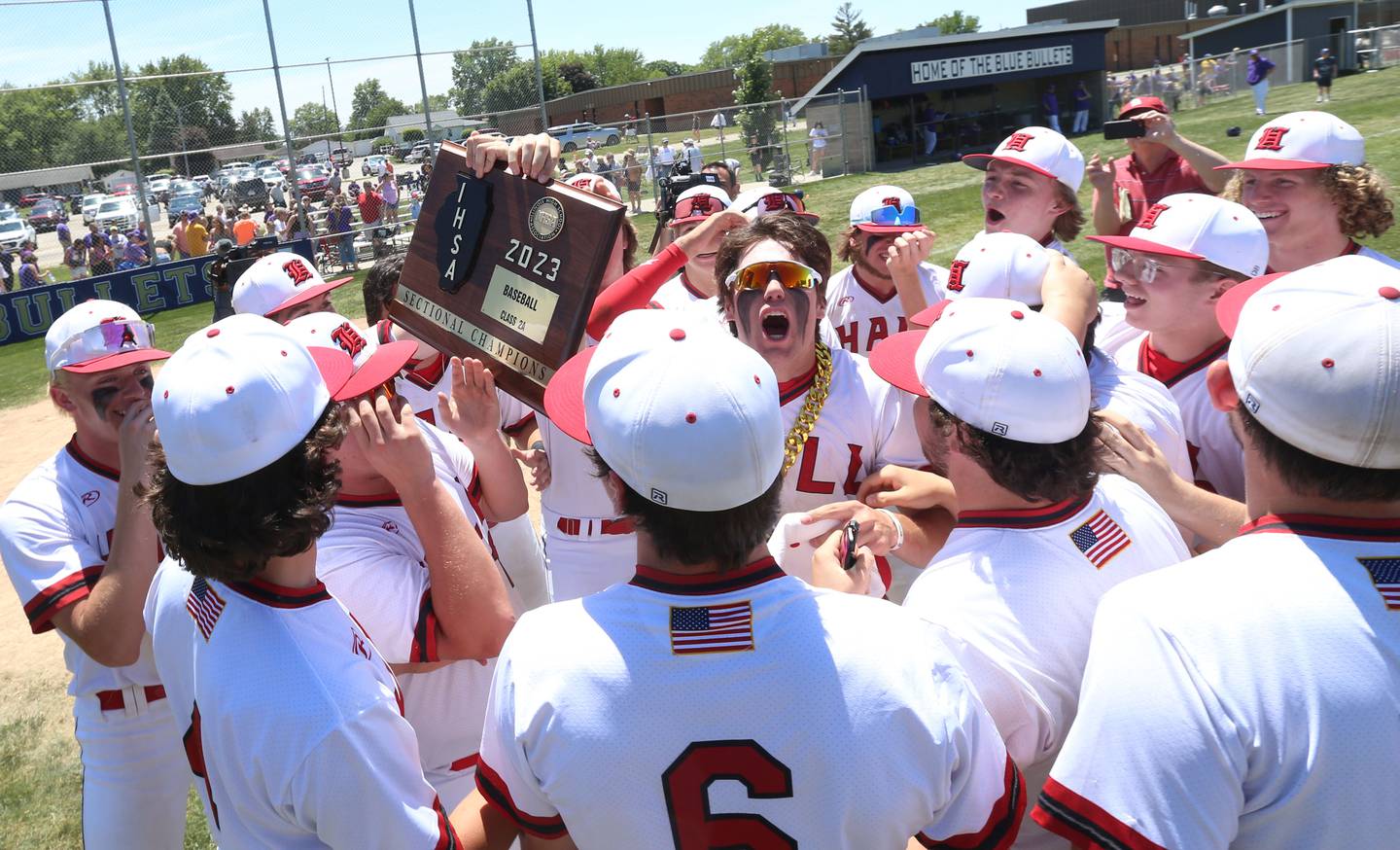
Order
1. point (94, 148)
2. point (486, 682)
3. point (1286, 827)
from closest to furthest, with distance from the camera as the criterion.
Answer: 1. point (1286, 827)
2. point (486, 682)
3. point (94, 148)

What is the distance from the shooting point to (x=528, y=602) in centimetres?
472

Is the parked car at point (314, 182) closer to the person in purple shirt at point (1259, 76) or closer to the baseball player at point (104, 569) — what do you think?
the baseball player at point (104, 569)

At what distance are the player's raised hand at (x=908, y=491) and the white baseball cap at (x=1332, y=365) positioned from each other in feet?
4.14

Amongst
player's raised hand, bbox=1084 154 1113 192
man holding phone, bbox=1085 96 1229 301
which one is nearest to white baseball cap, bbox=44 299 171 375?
man holding phone, bbox=1085 96 1229 301

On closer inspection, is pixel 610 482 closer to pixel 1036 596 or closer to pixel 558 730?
pixel 558 730

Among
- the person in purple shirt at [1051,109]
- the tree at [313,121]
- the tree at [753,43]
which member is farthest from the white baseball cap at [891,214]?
the tree at [753,43]

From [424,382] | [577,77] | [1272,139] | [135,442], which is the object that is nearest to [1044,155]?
[1272,139]

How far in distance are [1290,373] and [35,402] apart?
584 inches

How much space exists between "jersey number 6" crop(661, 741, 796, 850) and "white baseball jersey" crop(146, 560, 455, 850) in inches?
20.4

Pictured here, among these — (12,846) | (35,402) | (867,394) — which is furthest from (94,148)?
(867,394)

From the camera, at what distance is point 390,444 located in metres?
2.46

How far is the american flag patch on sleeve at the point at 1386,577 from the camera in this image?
4.98 ft

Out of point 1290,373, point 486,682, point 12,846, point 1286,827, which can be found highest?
point 1290,373

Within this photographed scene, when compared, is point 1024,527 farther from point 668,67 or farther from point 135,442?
point 668,67
